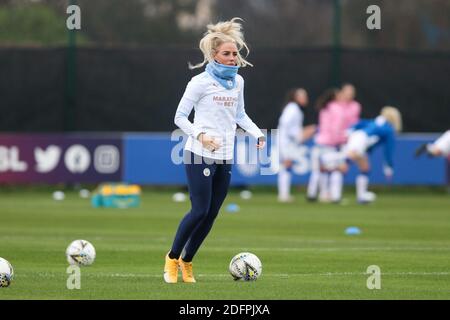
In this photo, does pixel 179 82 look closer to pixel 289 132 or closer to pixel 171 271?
pixel 289 132

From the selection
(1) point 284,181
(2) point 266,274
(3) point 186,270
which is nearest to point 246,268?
(3) point 186,270

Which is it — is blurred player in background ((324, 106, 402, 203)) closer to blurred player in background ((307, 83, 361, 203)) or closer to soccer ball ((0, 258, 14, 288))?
blurred player in background ((307, 83, 361, 203))

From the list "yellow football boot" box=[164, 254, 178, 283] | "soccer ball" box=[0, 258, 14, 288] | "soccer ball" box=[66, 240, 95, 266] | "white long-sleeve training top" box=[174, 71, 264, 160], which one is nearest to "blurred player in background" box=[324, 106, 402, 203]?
"soccer ball" box=[66, 240, 95, 266]

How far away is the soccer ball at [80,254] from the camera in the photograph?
1305 cm

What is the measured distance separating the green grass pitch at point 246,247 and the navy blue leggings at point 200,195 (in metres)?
0.44

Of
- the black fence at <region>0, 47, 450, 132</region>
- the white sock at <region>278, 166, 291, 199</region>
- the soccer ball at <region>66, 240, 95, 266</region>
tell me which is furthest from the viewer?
the black fence at <region>0, 47, 450, 132</region>

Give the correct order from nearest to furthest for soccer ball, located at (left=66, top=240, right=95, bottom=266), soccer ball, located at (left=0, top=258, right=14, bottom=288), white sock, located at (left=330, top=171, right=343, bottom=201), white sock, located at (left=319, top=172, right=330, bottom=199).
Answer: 1. soccer ball, located at (left=0, top=258, right=14, bottom=288)
2. soccer ball, located at (left=66, top=240, right=95, bottom=266)
3. white sock, located at (left=330, top=171, right=343, bottom=201)
4. white sock, located at (left=319, top=172, right=330, bottom=199)

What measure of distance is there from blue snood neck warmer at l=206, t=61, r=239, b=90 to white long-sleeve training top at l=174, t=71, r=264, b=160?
4cm

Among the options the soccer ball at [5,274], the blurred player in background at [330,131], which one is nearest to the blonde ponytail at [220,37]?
the soccer ball at [5,274]

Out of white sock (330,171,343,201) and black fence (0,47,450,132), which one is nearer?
white sock (330,171,343,201)

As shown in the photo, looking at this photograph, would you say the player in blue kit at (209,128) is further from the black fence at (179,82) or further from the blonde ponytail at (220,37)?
the black fence at (179,82)

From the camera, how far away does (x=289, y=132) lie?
85.4 ft

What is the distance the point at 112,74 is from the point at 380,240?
14220 millimetres

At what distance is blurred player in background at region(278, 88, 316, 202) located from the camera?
84.8 ft
